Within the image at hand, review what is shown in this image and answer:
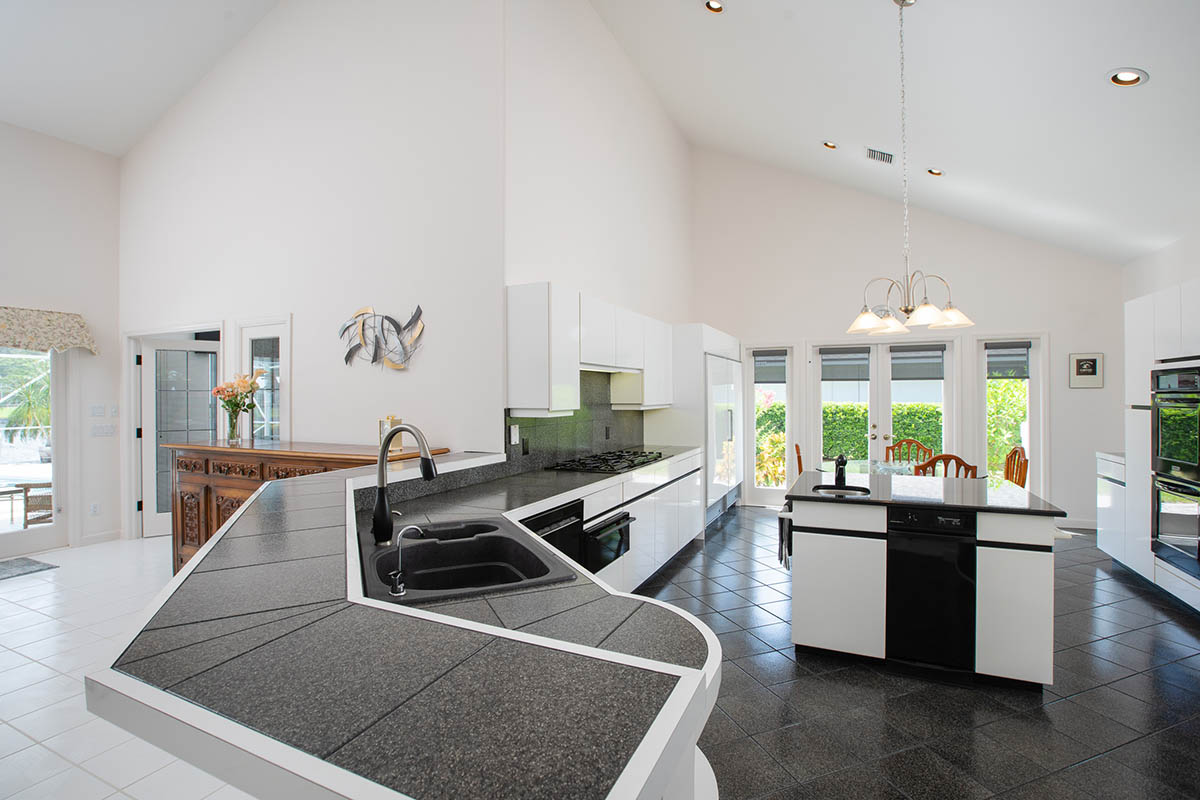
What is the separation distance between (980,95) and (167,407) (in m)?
7.25

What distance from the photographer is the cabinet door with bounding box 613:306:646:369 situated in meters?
4.14

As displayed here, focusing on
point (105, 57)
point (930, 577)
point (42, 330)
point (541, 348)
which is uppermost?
point (105, 57)

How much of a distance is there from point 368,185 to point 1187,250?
231 inches

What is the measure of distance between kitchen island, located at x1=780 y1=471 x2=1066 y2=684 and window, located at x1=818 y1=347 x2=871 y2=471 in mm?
3354

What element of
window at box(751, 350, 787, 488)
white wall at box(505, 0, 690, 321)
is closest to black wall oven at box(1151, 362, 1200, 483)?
window at box(751, 350, 787, 488)

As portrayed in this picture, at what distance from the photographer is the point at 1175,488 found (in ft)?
11.3

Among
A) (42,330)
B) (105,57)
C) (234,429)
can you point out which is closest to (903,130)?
(234,429)

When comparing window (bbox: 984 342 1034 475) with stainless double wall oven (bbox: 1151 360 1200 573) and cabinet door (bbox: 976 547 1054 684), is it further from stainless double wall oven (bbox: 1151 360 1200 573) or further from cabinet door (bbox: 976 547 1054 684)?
cabinet door (bbox: 976 547 1054 684)

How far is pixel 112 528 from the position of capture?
5.59m

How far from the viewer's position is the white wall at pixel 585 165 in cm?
369

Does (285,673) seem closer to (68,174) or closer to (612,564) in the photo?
(612,564)

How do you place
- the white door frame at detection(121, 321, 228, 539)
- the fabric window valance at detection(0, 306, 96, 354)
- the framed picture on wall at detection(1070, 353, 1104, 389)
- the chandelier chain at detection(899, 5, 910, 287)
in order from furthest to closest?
the white door frame at detection(121, 321, 228, 539) < the framed picture on wall at detection(1070, 353, 1104, 389) < the fabric window valance at detection(0, 306, 96, 354) < the chandelier chain at detection(899, 5, 910, 287)

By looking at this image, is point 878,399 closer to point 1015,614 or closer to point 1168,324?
point 1168,324

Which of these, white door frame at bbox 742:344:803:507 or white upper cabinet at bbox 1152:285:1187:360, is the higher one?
Result: white upper cabinet at bbox 1152:285:1187:360
